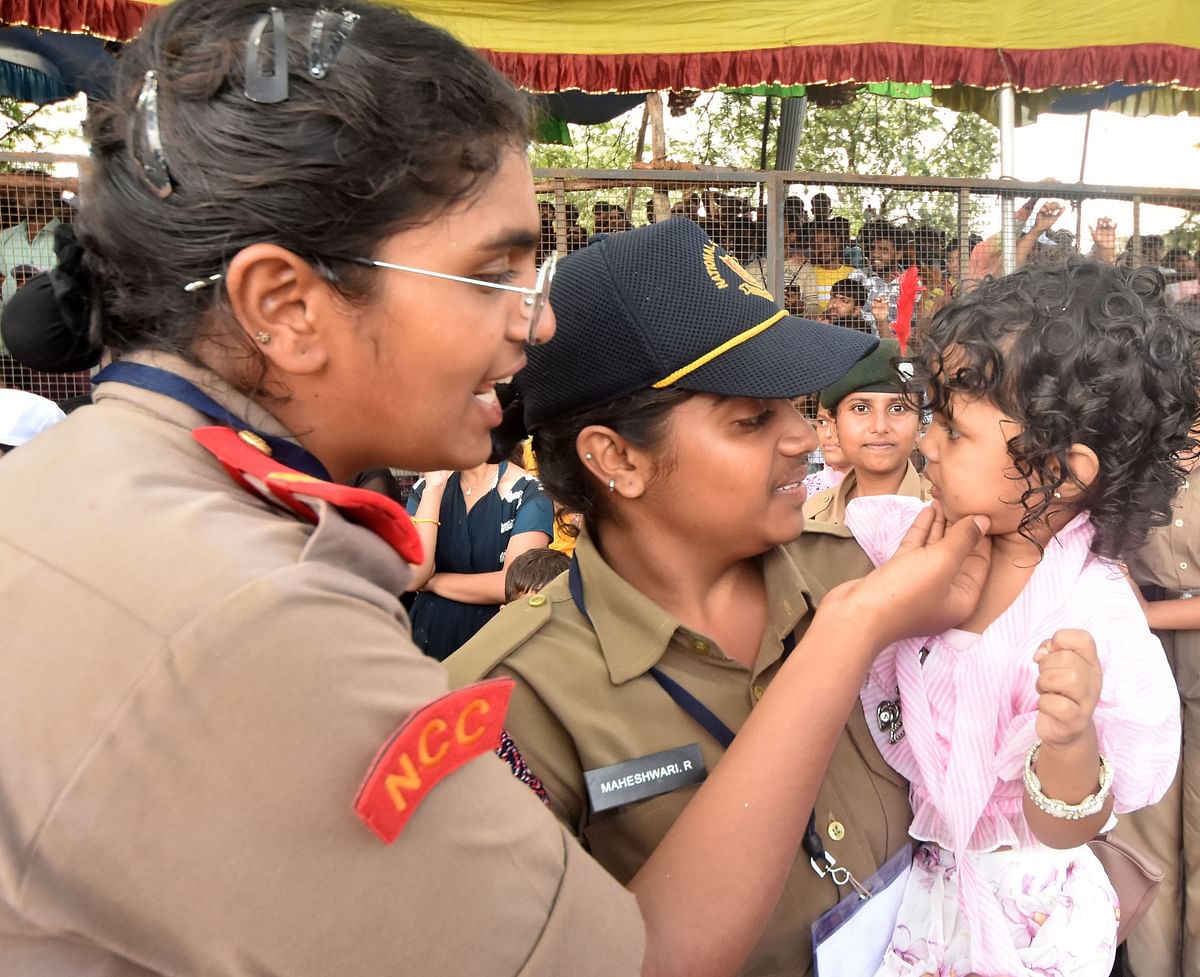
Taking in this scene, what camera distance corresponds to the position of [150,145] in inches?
40.9

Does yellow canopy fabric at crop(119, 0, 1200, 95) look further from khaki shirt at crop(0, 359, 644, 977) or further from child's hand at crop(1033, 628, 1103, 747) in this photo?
khaki shirt at crop(0, 359, 644, 977)

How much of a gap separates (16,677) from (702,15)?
23.9ft

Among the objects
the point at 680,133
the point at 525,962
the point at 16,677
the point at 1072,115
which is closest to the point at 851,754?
the point at 525,962

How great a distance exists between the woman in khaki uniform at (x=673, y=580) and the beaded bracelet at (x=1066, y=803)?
0.85 ft

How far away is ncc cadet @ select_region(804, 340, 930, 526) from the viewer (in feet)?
13.4

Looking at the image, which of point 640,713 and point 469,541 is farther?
point 469,541

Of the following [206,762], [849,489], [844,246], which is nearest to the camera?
[206,762]

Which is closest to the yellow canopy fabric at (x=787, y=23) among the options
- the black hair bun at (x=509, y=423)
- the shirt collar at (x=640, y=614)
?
the black hair bun at (x=509, y=423)

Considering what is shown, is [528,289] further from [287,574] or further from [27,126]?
[27,126]

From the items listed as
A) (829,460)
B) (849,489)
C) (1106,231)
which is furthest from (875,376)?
(1106,231)

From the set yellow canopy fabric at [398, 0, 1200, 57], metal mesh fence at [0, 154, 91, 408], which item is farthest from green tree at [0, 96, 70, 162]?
yellow canopy fabric at [398, 0, 1200, 57]

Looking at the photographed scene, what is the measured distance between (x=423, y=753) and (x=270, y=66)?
75cm

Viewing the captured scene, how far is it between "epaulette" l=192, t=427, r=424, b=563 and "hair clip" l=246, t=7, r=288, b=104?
1.20 ft

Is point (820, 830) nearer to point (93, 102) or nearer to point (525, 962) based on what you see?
point (525, 962)
